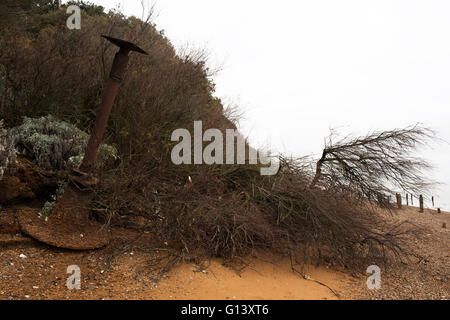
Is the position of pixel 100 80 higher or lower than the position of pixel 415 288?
higher

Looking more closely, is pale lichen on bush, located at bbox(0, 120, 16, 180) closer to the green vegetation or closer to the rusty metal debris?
the green vegetation

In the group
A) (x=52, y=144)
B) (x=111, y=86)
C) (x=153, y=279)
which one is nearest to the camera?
(x=153, y=279)

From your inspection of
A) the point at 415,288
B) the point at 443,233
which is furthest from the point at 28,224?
the point at 443,233

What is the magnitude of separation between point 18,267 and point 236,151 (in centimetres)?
433

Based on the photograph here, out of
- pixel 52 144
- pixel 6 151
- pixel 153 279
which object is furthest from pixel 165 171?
pixel 153 279

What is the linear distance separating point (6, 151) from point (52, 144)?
74cm

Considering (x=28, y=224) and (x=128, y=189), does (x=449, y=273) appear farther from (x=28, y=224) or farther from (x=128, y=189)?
(x=28, y=224)

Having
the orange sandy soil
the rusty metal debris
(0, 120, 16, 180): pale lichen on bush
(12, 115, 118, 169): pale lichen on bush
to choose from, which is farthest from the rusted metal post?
the orange sandy soil

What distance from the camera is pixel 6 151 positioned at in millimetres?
5168

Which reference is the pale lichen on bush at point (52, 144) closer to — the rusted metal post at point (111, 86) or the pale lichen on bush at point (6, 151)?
the pale lichen on bush at point (6, 151)

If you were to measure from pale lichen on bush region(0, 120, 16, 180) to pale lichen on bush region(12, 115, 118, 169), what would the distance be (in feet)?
1.11

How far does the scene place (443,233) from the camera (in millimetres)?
9695

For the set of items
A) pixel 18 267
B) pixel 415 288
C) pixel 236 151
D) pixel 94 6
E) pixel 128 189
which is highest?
pixel 94 6

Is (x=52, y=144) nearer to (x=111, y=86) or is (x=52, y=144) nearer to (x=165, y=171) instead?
(x=111, y=86)
